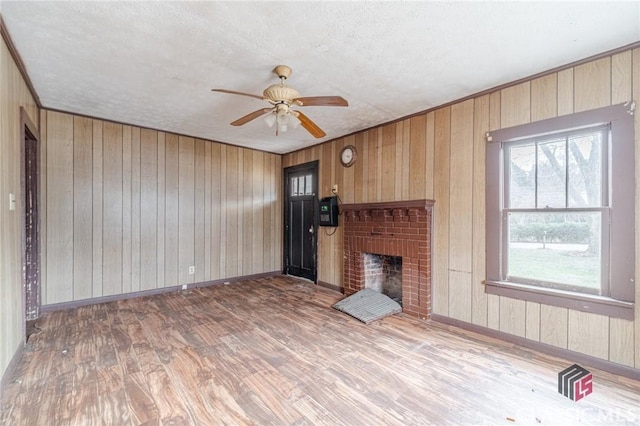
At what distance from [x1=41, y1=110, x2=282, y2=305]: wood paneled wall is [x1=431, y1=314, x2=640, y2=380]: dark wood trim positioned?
3815mm

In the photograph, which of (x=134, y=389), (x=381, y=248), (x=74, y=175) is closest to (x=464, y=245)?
(x=381, y=248)

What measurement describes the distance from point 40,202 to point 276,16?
3750 mm

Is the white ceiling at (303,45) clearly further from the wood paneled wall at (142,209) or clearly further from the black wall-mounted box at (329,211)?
the black wall-mounted box at (329,211)

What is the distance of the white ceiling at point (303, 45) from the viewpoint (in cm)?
185

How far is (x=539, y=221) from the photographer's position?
2.70 m

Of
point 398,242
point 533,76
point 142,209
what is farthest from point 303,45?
point 142,209

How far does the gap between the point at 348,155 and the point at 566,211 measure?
282 cm

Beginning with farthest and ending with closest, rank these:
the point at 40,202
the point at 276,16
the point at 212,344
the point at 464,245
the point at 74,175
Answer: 1. the point at 74,175
2. the point at 40,202
3. the point at 464,245
4. the point at 212,344
5. the point at 276,16

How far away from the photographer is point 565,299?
2.46 metres

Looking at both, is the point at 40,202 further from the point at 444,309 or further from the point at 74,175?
the point at 444,309

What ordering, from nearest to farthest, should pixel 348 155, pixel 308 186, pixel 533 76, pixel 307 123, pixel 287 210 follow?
1. pixel 533 76
2. pixel 307 123
3. pixel 348 155
4. pixel 308 186
5. pixel 287 210

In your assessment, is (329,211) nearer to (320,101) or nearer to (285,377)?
(320,101)

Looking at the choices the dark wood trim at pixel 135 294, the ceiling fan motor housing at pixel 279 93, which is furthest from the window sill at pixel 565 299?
the dark wood trim at pixel 135 294

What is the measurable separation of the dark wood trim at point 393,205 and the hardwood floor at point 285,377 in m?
1.37
